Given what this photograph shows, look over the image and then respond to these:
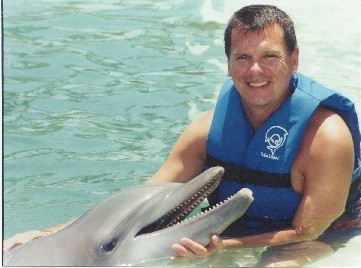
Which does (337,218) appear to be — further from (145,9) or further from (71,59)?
(145,9)

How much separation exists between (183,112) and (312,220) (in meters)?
4.73

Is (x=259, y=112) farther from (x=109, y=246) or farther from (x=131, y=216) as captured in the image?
(x=109, y=246)

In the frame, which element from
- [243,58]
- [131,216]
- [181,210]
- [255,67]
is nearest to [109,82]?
[243,58]

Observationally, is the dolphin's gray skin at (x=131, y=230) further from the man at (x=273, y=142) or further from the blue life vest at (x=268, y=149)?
the blue life vest at (x=268, y=149)

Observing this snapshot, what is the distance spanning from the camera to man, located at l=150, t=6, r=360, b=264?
593cm

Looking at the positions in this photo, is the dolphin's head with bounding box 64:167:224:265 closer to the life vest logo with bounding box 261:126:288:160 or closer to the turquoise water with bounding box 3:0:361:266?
the turquoise water with bounding box 3:0:361:266

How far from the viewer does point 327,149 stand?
5.91 m

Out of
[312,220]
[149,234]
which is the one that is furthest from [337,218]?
[149,234]

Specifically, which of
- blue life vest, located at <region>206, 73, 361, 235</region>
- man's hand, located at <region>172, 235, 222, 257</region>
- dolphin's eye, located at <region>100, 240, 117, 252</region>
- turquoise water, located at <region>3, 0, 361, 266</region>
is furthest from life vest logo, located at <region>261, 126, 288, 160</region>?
dolphin's eye, located at <region>100, 240, 117, 252</region>

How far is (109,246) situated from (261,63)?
70.1 inches

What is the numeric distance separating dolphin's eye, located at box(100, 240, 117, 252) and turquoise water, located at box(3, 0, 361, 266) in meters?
0.88

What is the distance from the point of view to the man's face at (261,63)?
19.5 feet

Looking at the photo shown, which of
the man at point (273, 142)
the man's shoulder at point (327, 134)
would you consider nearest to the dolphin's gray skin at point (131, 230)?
the man at point (273, 142)

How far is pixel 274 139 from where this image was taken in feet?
20.7
